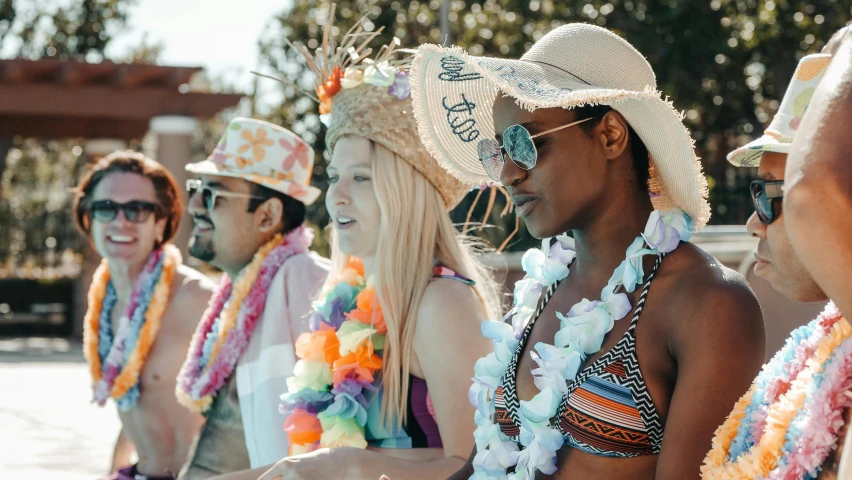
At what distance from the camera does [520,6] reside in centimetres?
1689

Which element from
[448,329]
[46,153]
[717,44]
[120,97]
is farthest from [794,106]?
[46,153]

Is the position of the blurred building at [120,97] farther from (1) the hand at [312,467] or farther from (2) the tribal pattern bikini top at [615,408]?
(2) the tribal pattern bikini top at [615,408]

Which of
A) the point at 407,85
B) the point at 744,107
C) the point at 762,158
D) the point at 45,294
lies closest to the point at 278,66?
the point at 45,294

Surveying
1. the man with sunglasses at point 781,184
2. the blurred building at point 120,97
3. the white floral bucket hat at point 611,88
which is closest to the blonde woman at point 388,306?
the white floral bucket hat at point 611,88

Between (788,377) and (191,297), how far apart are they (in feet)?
11.3

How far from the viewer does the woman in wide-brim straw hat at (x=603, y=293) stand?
5.83 feet

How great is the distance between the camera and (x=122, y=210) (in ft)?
15.3

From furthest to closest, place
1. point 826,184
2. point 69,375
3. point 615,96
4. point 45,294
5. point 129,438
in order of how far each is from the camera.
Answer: point 45,294, point 69,375, point 129,438, point 615,96, point 826,184

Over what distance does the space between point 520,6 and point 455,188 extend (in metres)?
14.6

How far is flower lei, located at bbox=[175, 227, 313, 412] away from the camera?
12.0 ft

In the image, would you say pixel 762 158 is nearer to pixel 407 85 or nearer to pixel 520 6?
pixel 407 85

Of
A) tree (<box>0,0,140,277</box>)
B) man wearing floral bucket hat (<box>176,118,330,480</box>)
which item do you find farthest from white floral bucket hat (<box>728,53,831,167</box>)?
tree (<box>0,0,140,277</box>)

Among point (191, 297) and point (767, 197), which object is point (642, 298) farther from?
point (191, 297)

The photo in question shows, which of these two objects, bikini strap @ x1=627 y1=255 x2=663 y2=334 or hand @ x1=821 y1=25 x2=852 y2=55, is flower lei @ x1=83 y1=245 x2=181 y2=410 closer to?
bikini strap @ x1=627 y1=255 x2=663 y2=334
